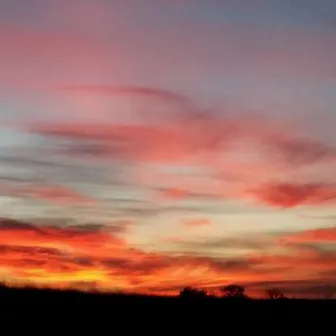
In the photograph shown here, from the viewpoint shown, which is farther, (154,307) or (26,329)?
(154,307)

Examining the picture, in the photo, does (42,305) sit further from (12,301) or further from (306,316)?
(306,316)

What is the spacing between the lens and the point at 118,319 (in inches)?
1119

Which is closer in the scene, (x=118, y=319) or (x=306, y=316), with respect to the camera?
(x=118, y=319)

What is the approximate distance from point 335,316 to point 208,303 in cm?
387

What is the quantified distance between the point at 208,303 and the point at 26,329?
5.86 metres

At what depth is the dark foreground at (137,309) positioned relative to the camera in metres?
28.0

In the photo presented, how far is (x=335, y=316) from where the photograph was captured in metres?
31.2

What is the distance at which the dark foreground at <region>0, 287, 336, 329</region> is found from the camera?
28000 millimetres

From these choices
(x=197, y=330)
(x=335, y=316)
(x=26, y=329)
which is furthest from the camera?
(x=335, y=316)

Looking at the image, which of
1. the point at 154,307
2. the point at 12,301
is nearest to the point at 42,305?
the point at 12,301

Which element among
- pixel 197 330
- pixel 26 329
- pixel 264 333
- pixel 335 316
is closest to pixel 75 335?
pixel 26 329

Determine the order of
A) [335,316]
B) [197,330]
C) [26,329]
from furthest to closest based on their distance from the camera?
[335,316] < [197,330] < [26,329]

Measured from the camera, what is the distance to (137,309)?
29.3 metres

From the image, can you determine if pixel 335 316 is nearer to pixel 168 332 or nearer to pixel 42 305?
pixel 168 332
